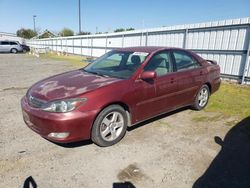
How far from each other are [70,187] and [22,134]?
1895 millimetres

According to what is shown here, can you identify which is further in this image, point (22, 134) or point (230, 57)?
point (230, 57)

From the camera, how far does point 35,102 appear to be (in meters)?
3.29

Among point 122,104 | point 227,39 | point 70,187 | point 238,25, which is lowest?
point 70,187

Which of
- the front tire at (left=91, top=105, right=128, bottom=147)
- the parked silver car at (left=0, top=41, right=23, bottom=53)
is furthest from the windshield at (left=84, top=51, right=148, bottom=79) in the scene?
the parked silver car at (left=0, top=41, right=23, bottom=53)

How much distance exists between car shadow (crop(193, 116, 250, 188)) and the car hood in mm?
1993

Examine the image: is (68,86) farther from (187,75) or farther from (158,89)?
(187,75)

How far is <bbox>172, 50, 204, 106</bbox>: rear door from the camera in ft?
14.6

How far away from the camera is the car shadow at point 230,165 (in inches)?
103

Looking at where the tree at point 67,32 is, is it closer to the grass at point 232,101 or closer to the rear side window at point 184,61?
the grass at point 232,101

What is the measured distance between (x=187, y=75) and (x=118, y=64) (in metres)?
1.54

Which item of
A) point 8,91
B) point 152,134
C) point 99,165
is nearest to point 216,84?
point 152,134

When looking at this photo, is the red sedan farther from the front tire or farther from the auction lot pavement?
the auction lot pavement

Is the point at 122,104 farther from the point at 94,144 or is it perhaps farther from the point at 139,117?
the point at 94,144

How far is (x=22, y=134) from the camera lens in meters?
3.88
